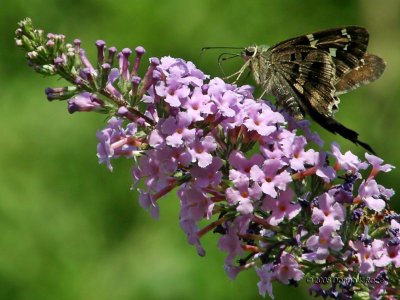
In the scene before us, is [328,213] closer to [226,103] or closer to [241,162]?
[241,162]

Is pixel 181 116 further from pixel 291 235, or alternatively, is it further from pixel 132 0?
pixel 132 0

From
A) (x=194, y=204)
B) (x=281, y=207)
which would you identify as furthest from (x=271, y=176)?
(x=194, y=204)

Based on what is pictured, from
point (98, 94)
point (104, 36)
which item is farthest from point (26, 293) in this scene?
point (98, 94)

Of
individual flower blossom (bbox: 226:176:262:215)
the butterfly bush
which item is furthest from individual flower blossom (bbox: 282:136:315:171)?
individual flower blossom (bbox: 226:176:262:215)

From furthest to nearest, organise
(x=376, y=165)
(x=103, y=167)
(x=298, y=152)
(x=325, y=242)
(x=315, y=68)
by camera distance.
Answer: (x=103, y=167) < (x=315, y=68) < (x=376, y=165) < (x=298, y=152) < (x=325, y=242)

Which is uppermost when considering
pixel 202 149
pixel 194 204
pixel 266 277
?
pixel 202 149

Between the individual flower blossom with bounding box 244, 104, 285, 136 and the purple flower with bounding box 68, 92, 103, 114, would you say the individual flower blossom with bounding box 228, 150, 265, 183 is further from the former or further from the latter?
→ the purple flower with bounding box 68, 92, 103, 114
